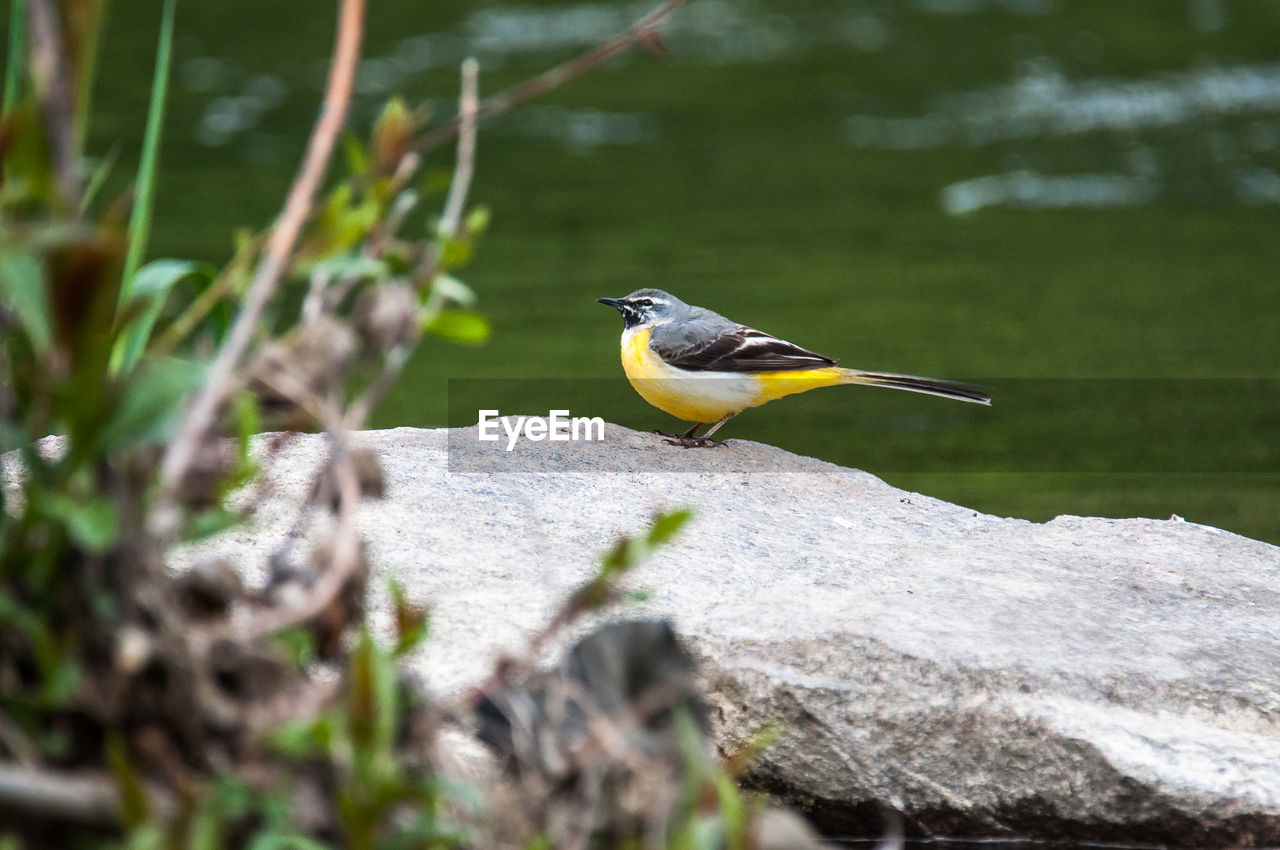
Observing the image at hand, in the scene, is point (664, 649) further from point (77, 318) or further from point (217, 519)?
point (77, 318)

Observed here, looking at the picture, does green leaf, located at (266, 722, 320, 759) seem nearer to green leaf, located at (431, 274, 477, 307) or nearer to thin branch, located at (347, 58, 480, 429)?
thin branch, located at (347, 58, 480, 429)

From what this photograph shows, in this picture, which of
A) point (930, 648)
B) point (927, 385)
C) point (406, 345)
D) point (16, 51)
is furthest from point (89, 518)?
point (927, 385)

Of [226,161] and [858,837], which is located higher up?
[226,161]

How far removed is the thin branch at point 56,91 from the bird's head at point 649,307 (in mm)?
4818

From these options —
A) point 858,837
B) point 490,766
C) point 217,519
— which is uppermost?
point 217,519

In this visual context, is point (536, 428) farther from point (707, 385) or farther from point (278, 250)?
point (278, 250)

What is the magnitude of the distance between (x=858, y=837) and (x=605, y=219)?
934 centimetres

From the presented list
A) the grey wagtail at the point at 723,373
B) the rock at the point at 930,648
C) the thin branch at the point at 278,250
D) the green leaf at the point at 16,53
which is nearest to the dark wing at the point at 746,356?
the grey wagtail at the point at 723,373

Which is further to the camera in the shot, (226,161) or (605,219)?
(226,161)

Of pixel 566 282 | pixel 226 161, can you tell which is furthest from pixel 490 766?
pixel 226 161

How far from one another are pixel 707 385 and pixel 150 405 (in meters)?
4.35

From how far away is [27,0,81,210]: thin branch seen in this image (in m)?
1.48

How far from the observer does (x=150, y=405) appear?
5.37ft

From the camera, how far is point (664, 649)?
2395 mm
